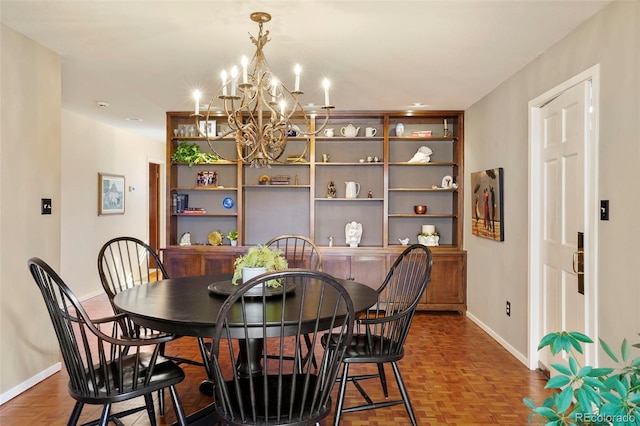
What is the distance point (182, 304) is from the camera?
90.7 inches

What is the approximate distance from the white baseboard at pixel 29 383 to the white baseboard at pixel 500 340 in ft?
11.5

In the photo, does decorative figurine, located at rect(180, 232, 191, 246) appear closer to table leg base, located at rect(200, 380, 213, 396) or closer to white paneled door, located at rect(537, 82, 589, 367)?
table leg base, located at rect(200, 380, 213, 396)

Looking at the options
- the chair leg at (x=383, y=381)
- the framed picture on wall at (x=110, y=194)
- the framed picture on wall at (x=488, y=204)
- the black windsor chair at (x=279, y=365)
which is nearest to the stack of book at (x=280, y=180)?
the framed picture on wall at (x=488, y=204)

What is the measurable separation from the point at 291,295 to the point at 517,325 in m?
2.27

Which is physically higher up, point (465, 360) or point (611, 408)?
point (611, 408)

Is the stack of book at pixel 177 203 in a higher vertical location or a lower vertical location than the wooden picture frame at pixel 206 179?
lower

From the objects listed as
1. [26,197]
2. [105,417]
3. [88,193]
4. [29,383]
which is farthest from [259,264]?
[88,193]

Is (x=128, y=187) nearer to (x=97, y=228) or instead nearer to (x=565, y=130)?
(x=97, y=228)

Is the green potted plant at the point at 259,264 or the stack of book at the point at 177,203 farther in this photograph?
the stack of book at the point at 177,203

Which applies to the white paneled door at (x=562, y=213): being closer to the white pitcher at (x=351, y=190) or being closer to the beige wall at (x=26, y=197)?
the white pitcher at (x=351, y=190)

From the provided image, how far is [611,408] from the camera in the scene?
3.00 feet

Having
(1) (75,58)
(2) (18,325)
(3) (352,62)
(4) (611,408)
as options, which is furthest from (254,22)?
(4) (611,408)

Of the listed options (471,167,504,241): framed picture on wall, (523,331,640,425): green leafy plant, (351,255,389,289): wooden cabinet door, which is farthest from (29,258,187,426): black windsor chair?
(351,255,389,289): wooden cabinet door

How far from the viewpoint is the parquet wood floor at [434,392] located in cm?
269
